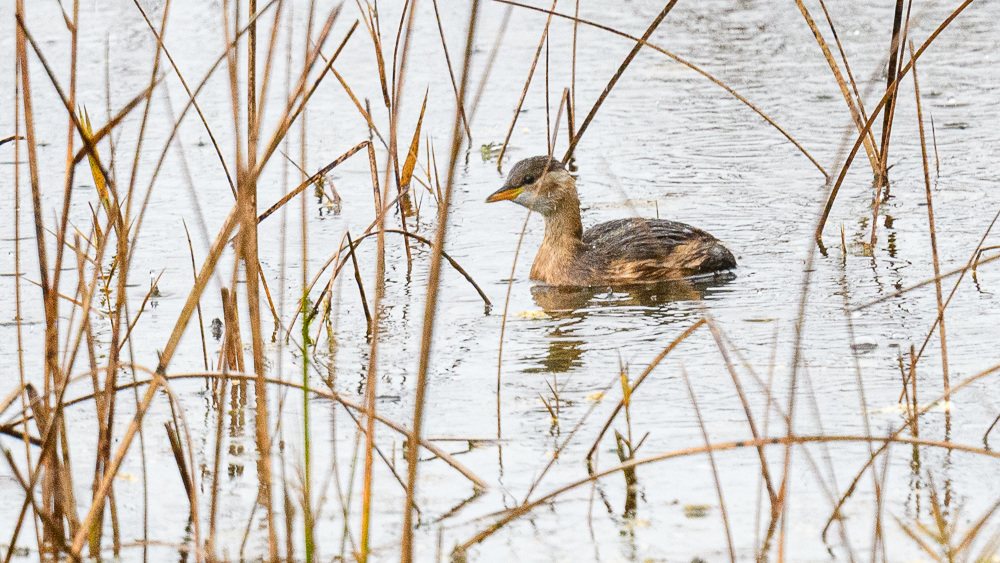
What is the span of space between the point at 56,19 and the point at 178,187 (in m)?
4.34

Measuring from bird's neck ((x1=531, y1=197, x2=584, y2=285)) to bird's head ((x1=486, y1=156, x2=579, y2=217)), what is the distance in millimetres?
41

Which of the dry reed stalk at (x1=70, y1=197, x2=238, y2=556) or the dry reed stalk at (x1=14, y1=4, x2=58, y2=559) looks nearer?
the dry reed stalk at (x1=14, y1=4, x2=58, y2=559)

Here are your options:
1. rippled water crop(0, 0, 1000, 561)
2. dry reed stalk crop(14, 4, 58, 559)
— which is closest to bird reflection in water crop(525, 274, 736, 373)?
rippled water crop(0, 0, 1000, 561)

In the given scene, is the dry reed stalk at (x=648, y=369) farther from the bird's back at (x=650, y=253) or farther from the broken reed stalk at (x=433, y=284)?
the bird's back at (x=650, y=253)

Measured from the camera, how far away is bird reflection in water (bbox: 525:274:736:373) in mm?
5508

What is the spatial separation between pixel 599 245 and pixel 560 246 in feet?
0.68

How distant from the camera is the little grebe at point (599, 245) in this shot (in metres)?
6.54

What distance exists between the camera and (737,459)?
158 inches

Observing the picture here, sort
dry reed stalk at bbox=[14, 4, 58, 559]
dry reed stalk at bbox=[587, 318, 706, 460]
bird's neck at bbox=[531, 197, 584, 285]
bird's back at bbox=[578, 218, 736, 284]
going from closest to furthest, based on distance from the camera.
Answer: dry reed stalk at bbox=[14, 4, 58, 559] < dry reed stalk at bbox=[587, 318, 706, 460] < bird's back at bbox=[578, 218, 736, 284] < bird's neck at bbox=[531, 197, 584, 285]

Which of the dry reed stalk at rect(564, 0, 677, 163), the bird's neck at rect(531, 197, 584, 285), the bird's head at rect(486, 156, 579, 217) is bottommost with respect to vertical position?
the bird's neck at rect(531, 197, 584, 285)

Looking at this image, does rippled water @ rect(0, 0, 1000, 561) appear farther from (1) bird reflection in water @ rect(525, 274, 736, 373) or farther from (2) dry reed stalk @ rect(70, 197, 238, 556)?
(2) dry reed stalk @ rect(70, 197, 238, 556)

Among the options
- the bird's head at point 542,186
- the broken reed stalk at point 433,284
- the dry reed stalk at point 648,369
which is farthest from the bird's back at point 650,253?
the broken reed stalk at point 433,284

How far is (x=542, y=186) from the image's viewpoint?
700cm

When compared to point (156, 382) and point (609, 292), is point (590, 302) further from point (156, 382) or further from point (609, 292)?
point (156, 382)
